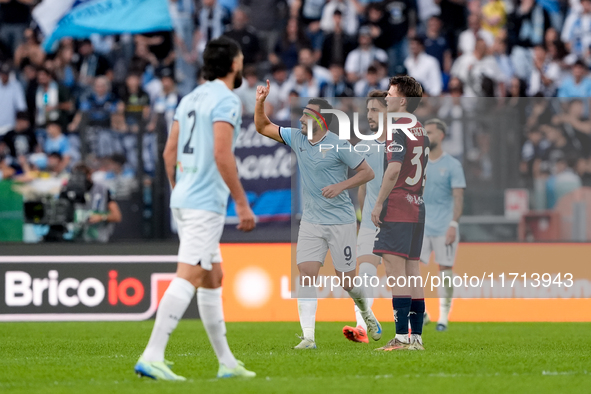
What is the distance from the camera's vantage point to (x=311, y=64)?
15.5 m

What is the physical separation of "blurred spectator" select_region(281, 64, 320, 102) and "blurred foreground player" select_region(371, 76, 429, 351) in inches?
271

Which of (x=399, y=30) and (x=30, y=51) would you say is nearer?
(x=399, y=30)

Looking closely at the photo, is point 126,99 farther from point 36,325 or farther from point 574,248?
point 574,248

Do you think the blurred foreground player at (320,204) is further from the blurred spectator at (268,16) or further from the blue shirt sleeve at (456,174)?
the blurred spectator at (268,16)

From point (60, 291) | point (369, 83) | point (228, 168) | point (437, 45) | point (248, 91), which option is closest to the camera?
point (228, 168)

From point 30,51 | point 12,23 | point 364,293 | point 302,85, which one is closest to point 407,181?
point 364,293

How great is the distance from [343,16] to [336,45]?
76 centimetres

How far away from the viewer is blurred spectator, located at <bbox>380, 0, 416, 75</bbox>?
16.1 m

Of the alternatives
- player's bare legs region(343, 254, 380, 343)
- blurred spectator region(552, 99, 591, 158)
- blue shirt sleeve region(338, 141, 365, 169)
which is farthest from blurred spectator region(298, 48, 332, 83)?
blue shirt sleeve region(338, 141, 365, 169)

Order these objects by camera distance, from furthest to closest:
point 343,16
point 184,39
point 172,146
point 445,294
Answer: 1. point 184,39
2. point 343,16
3. point 445,294
4. point 172,146

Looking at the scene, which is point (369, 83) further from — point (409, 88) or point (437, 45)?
point (409, 88)

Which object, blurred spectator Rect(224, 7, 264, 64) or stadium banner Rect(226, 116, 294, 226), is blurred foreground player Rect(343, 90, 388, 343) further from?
blurred spectator Rect(224, 7, 264, 64)

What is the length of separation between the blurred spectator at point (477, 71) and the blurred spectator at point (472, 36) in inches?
9.2

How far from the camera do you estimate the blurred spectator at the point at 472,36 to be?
15.8 m
